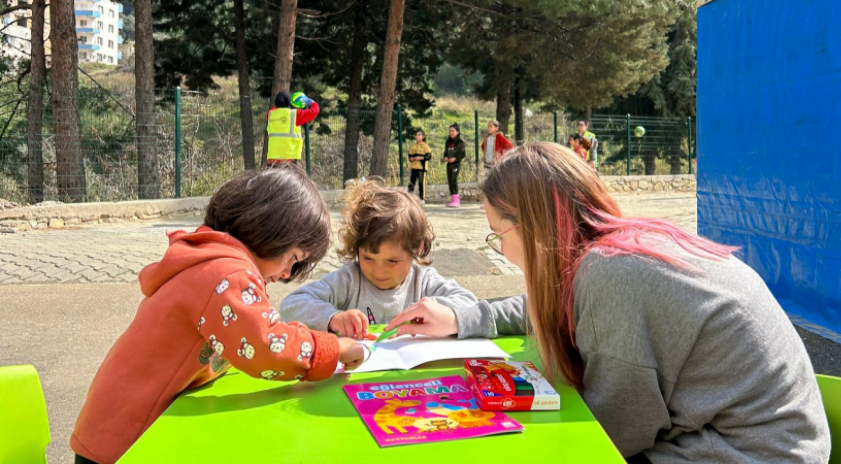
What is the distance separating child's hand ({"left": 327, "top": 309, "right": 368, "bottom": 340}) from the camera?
2.22 metres

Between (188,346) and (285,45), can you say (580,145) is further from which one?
(188,346)

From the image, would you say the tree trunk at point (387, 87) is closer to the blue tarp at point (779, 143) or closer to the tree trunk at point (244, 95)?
the tree trunk at point (244, 95)

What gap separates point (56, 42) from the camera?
1247 cm

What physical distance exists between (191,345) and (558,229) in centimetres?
86

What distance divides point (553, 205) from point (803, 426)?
65cm

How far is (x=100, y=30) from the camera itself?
10875 cm

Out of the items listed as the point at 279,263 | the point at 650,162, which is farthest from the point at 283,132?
the point at 650,162

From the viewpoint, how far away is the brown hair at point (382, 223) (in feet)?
9.42

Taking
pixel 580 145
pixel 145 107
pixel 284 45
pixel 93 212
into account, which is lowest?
pixel 93 212

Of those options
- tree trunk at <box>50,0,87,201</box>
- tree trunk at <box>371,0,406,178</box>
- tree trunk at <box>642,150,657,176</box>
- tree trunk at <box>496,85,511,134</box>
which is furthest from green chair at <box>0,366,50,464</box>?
tree trunk at <box>642,150,657,176</box>

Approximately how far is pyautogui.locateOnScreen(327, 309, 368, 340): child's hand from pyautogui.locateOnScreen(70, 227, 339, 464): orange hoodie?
0.46 m

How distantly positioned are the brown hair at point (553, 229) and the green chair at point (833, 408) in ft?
1.82

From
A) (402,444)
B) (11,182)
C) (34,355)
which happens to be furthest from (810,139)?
(11,182)

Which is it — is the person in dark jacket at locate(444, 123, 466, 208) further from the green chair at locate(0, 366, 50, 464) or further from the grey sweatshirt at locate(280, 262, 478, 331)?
the green chair at locate(0, 366, 50, 464)
